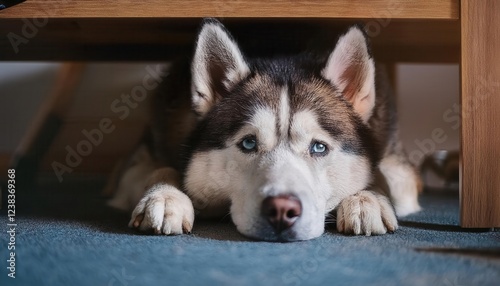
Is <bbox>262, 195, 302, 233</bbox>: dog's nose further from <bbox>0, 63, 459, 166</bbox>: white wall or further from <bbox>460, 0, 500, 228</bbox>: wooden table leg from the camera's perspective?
<bbox>0, 63, 459, 166</bbox>: white wall

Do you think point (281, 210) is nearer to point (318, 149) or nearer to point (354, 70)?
point (318, 149)

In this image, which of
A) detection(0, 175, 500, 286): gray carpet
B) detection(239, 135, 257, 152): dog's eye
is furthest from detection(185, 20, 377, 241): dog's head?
detection(0, 175, 500, 286): gray carpet

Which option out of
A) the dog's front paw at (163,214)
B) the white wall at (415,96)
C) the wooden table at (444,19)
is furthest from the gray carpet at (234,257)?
the white wall at (415,96)

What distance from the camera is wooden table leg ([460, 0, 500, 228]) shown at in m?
1.77

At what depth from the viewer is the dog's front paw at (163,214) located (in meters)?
1.63

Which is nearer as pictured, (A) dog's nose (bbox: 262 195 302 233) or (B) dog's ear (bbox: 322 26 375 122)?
(A) dog's nose (bbox: 262 195 302 233)

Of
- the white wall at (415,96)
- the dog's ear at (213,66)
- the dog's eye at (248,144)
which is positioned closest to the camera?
the dog's eye at (248,144)

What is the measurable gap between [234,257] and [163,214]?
0.37 metres

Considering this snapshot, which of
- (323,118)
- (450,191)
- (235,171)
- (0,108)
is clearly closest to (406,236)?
(323,118)

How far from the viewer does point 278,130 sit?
1.72 m

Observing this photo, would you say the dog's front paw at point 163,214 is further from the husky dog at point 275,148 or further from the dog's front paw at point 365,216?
the dog's front paw at point 365,216

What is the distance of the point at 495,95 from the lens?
178cm

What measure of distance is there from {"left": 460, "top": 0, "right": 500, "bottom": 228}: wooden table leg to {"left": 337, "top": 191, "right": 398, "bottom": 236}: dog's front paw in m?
0.24

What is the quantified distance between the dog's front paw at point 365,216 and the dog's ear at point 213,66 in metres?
0.54
